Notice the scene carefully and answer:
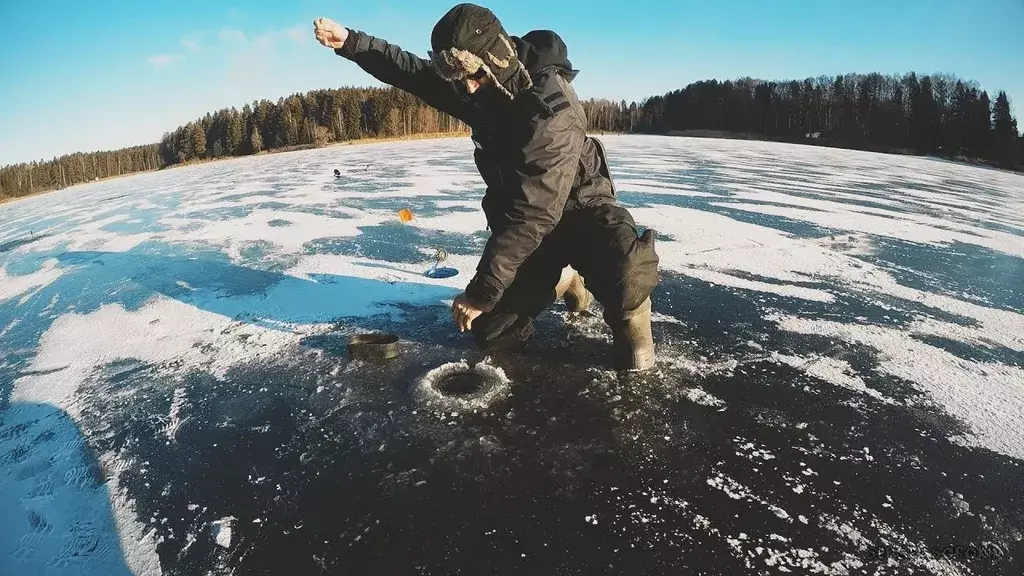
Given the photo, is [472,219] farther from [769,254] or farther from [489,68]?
[489,68]

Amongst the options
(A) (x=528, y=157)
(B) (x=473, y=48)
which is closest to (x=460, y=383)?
(A) (x=528, y=157)

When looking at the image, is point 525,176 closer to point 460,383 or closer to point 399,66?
point 460,383

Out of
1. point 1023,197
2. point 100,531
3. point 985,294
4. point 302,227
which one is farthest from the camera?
point 1023,197

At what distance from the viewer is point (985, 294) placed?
336cm

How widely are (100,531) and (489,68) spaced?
1926mm

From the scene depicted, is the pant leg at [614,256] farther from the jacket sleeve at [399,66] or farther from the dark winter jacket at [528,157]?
the jacket sleeve at [399,66]

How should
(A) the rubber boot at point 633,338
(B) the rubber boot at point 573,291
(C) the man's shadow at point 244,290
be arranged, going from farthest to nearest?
(C) the man's shadow at point 244,290
(B) the rubber boot at point 573,291
(A) the rubber boot at point 633,338

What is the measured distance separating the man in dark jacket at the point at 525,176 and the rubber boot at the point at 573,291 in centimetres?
39

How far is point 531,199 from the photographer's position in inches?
75.0

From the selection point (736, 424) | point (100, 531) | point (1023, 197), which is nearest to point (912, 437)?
point (736, 424)

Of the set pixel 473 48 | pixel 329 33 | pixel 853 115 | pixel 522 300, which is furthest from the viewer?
pixel 853 115

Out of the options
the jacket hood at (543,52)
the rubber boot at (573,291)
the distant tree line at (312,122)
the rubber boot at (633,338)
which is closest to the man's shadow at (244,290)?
the rubber boot at (573,291)

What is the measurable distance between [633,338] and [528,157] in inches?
37.3

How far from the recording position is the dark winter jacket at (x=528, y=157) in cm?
191
